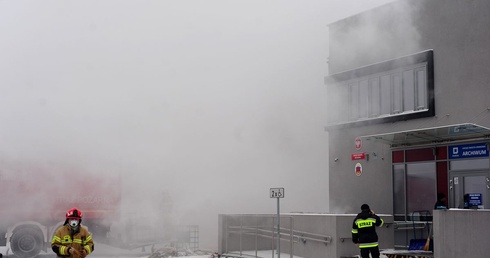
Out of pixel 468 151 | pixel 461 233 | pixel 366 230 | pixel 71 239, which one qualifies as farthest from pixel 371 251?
pixel 71 239

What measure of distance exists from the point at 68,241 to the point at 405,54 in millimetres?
12191

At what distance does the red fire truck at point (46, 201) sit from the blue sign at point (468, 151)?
9434mm

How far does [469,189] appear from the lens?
17.3 metres

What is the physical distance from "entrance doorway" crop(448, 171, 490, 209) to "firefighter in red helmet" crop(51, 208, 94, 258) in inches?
383

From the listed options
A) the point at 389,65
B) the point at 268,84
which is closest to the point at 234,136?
the point at 268,84

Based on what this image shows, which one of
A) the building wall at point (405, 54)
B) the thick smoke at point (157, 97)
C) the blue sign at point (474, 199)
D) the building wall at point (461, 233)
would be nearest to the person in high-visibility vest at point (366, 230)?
the building wall at point (461, 233)

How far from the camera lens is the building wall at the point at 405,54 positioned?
17188 mm

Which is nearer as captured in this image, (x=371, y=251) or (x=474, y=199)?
(x=371, y=251)

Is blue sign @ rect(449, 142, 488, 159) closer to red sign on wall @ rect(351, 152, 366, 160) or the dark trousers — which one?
red sign on wall @ rect(351, 152, 366, 160)

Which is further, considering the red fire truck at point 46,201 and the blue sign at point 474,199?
the red fire truck at point 46,201

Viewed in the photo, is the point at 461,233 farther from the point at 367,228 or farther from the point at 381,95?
the point at 381,95

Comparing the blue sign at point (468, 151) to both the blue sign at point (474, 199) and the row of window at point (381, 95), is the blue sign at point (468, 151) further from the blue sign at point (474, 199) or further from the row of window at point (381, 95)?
the row of window at point (381, 95)

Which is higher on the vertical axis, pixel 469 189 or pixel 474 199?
pixel 469 189

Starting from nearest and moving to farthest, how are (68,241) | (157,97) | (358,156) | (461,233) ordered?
(68,241) → (461,233) → (157,97) → (358,156)
